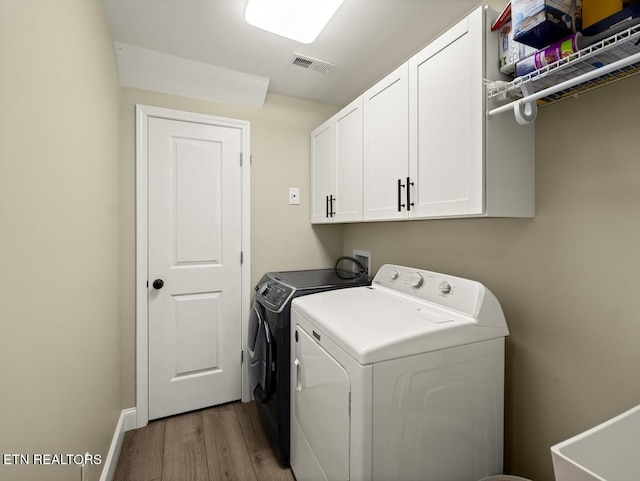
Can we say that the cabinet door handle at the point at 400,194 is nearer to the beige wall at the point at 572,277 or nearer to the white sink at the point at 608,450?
the beige wall at the point at 572,277

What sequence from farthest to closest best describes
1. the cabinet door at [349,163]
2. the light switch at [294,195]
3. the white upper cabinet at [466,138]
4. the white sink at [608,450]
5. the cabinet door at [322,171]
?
the light switch at [294,195] < the cabinet door at [322,171] < the cabinet door at [349,163] < the white upper cabinet at [466,138] < the white sink at [608,450]

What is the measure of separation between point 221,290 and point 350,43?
1929mm

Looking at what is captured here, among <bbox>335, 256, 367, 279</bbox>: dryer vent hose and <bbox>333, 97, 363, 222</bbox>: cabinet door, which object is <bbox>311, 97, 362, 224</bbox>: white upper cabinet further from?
<bbox>335, 256, 367, 279</bbox>: dryer vent hose

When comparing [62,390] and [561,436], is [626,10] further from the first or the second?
[62,390]

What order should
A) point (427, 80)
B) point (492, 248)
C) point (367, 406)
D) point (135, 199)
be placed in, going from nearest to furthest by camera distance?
point (367, 406) → point (427, 80) → point (492, 248) → point (135, 199)

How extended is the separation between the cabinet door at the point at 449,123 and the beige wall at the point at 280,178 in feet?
4.19

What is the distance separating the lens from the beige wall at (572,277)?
99cm

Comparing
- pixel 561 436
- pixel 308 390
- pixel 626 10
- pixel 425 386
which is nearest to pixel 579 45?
pixel 626 10

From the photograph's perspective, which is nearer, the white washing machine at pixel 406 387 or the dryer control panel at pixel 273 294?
the white washing machine at pixel 406 387

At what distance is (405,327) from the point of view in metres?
1.09

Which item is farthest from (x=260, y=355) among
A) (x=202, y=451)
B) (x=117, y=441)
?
(x=117, y=441)

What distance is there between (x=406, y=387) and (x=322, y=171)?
1.75 metres

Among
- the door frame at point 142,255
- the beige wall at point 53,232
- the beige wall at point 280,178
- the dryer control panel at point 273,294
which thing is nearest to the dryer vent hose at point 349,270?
the beige wall at point 280,178

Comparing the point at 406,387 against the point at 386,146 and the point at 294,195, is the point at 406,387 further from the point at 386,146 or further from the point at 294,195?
the point at 294,195
